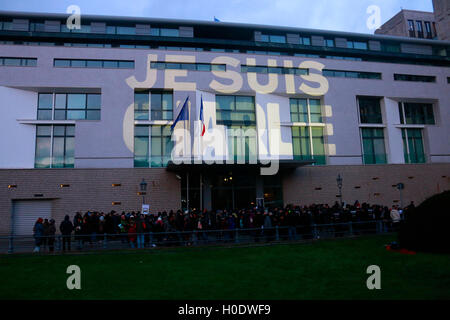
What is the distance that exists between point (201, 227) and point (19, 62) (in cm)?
2068

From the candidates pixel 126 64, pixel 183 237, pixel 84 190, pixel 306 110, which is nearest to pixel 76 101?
pixel 126 64

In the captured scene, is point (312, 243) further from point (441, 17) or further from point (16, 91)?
point (441, 17)

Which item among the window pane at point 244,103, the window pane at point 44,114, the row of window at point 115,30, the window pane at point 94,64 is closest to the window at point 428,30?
the window pane at point 244,103

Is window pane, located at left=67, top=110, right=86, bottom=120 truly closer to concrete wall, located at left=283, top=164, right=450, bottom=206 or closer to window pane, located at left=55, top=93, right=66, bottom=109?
window pane, located at left=55, top=93, right=66, bottom=109

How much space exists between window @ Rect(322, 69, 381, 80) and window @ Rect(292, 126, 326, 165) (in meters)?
5.55

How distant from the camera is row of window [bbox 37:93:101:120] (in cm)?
2680

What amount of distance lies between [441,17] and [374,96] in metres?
26.3

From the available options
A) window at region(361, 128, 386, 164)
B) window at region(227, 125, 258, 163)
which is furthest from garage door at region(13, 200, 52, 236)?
window at region(361, 128, 386, 164)

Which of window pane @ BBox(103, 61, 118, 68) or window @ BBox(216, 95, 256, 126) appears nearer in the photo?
window pane @ BBox(103, 61, 118, 68)

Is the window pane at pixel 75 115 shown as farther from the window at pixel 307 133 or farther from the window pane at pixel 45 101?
the window at pixel 307 133

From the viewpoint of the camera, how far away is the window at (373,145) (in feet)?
103

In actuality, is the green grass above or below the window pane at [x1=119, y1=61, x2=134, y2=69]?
below

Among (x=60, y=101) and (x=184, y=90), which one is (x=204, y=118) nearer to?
(x=184, y=90)

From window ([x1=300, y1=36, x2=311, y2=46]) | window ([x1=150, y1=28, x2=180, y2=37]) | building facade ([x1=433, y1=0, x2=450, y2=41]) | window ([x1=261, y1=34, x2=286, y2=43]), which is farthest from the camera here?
building facade ([x1=433, y1=0, x2=450, y2=41])
